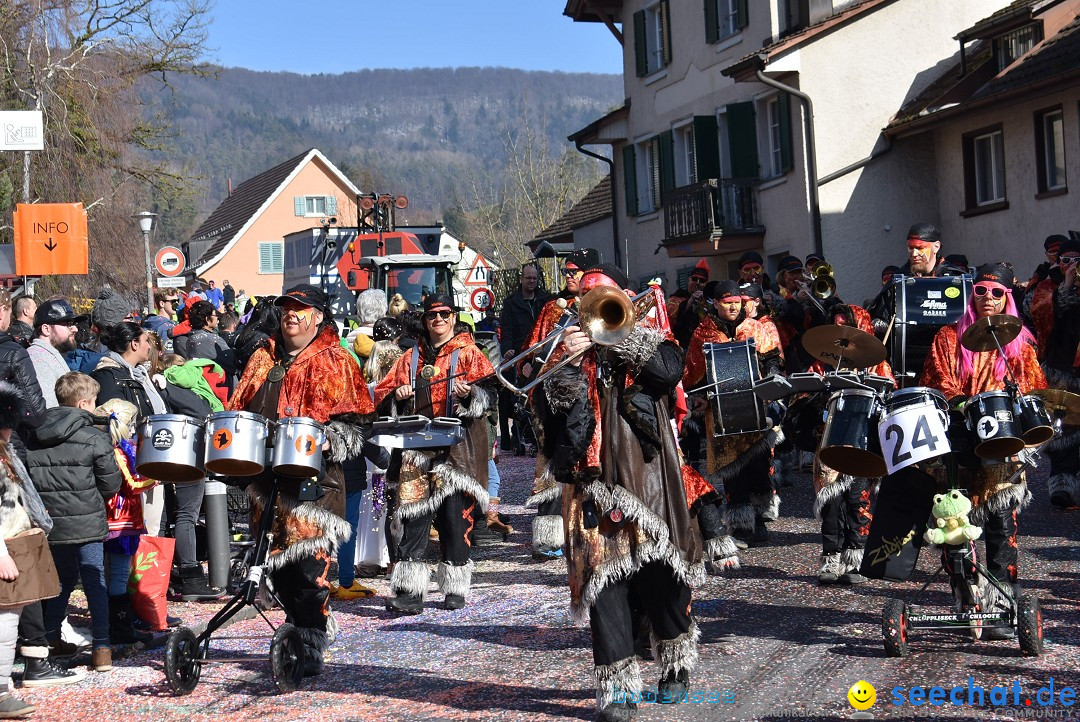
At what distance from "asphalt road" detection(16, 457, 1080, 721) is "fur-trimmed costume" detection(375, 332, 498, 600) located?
0.88 feet

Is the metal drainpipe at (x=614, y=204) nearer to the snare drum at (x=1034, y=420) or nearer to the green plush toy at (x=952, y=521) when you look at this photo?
the green plush toy at (x=952, y=521)

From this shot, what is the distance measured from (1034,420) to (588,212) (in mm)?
28610

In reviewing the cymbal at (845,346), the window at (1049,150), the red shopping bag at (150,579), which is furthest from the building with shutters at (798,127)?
the red shopping bag at (150,579)

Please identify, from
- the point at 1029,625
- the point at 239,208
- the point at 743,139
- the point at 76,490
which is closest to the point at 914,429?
the point at 1029,625

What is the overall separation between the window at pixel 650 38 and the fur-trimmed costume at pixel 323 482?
73.2ft

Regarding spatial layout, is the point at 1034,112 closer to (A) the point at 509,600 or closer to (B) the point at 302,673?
(A) the point at 509,600

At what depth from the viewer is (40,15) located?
2722 centimetres

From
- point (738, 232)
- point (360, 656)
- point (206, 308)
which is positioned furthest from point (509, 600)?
point (738, 232)

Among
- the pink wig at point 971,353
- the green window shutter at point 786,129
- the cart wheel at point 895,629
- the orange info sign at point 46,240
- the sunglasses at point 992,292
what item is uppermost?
the green window shutter at point 786,129

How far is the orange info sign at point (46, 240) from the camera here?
49.4 ft

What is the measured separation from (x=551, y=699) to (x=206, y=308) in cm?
768

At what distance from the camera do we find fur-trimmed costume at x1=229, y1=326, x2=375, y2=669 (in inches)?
271

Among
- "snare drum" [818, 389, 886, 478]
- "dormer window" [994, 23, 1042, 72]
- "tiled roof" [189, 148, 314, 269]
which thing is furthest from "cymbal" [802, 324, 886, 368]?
"tiled roof" [189, 148, 314, 269]

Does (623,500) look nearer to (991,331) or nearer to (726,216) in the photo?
(991,331)
